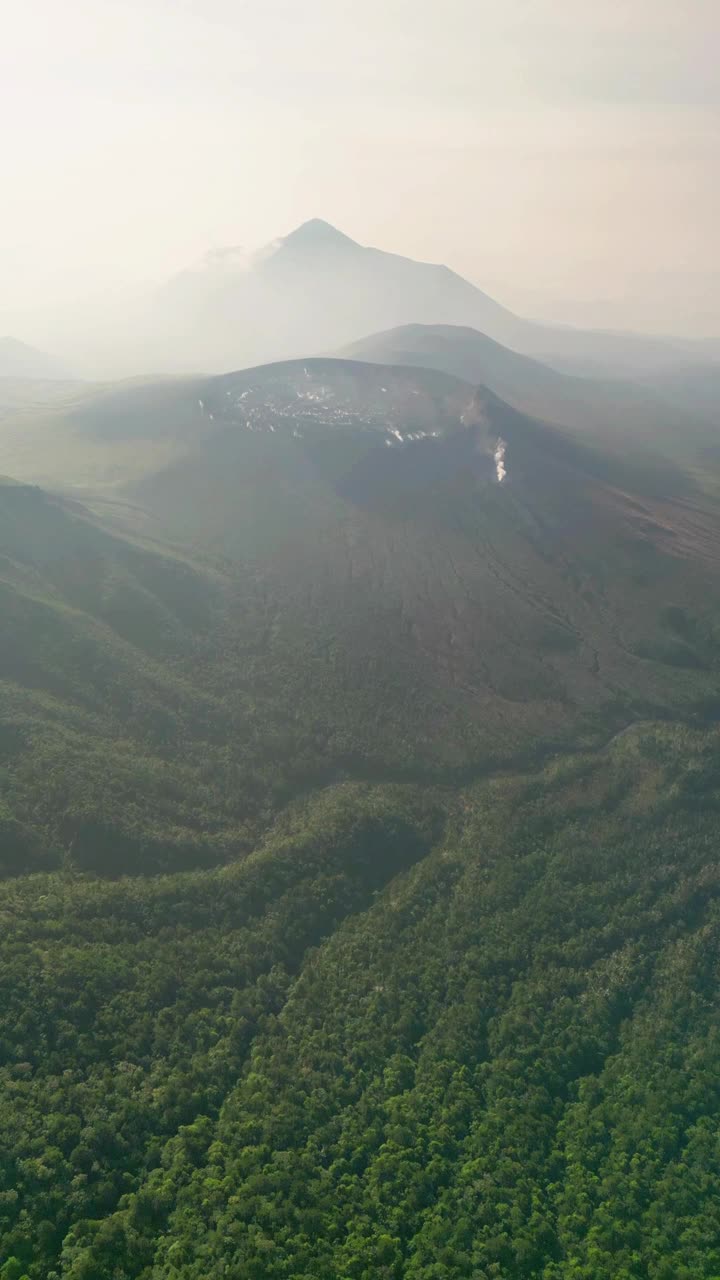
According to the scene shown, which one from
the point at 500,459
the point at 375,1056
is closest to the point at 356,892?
the point at 375,1056

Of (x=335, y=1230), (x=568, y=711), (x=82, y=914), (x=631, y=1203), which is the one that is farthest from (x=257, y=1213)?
(x=568, y=711)

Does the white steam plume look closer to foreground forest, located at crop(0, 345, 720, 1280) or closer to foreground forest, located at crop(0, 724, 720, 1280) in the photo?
foreground forest, located at crop(0, 345, 720, 1280)

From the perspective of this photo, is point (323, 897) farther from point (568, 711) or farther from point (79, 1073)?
point (568, 711)

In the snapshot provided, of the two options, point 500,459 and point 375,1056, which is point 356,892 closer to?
point 375,1056

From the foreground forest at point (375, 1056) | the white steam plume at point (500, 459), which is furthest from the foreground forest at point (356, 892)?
the white steam plume at point (500, 459)

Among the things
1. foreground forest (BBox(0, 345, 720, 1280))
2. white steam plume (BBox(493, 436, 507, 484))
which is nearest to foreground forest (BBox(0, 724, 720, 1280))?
foreground forest (BBox(0, 345, 720, 1280))

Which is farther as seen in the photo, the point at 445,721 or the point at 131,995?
the point at 445,721

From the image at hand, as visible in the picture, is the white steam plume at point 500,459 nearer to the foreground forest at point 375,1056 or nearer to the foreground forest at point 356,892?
the foreground forest at point 356,892
